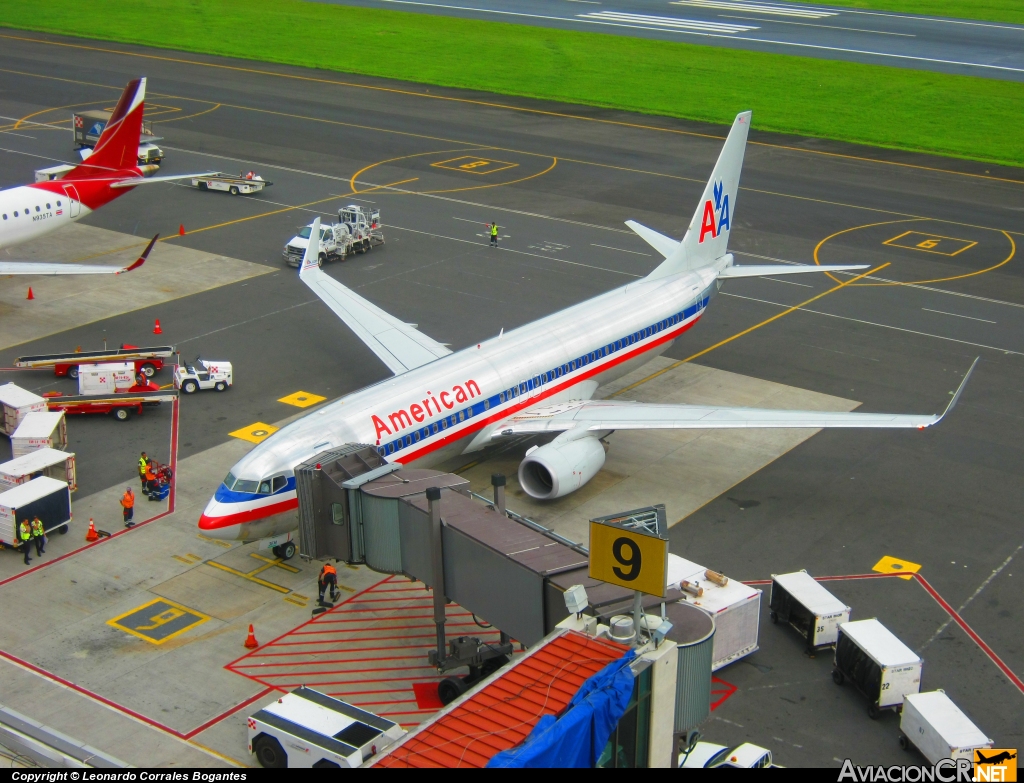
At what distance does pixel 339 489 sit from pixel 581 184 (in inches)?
2354

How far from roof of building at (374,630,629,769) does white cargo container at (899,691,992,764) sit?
39.3 ft

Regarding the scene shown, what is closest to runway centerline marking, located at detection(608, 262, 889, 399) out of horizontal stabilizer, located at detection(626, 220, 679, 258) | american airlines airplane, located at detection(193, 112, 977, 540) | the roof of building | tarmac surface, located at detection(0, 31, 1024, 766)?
tarmac surface, located at detection(0, 31, 1024, 766)

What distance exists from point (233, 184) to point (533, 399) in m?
47.1

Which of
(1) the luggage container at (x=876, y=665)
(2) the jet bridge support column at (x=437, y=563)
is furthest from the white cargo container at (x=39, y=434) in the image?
(1) the luggage container at (x=876, y=665)

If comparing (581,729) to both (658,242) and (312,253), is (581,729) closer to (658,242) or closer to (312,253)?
(658,242)

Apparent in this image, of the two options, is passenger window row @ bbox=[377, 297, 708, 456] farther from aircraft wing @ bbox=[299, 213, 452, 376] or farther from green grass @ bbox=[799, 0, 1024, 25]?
green grass @ bbox=[799, 0, 1024, 25]

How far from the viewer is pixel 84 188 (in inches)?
2744

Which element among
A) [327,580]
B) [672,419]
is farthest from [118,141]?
[327,580]

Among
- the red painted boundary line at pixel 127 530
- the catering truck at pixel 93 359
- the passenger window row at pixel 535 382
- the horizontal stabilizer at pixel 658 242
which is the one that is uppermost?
the horizontal stabilizer at pixel 658 242

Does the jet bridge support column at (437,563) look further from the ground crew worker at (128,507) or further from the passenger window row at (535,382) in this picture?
the ground crew worker at (128,507)

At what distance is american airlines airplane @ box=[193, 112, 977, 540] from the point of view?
131 feet

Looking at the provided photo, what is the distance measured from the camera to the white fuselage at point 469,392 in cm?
3938

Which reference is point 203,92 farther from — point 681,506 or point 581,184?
point 681,506

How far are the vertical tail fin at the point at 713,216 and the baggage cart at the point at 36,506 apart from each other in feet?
94.2
